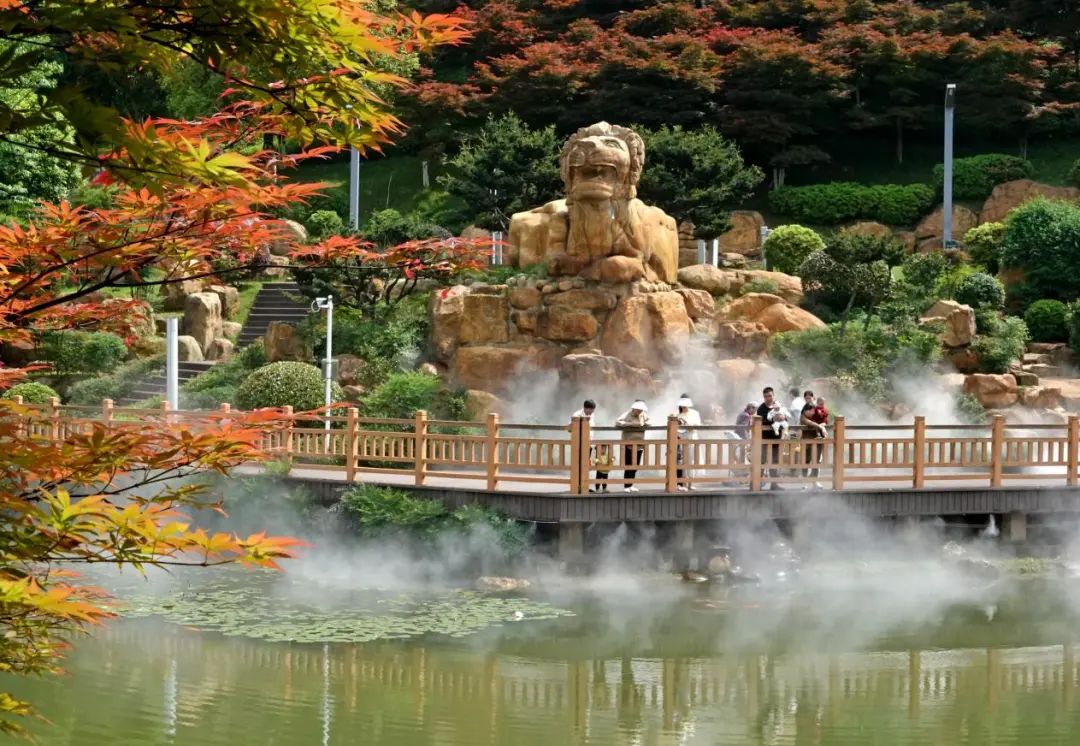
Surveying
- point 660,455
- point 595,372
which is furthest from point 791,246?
point 660,455

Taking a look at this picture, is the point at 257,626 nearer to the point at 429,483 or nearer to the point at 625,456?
the point at 429,483

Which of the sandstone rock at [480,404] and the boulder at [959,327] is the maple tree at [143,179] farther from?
the boulder at [959,327]

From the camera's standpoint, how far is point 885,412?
21.6m

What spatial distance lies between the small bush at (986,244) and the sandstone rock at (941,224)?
3.48 meters

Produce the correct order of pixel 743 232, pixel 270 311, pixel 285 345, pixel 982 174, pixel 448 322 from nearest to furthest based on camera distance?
pixel 448 322, pixel 285 345, pixel 270 311, pixel 743 232, pixel 982 174

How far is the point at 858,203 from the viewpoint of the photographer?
33.8 m

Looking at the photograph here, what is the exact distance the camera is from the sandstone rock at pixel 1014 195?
3234 cm

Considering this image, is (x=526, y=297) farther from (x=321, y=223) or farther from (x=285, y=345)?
(x=321, y=223)

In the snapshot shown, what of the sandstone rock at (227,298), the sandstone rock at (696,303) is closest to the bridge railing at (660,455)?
the sandstone rock at (696,303)

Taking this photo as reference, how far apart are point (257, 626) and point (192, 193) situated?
30.2 feet

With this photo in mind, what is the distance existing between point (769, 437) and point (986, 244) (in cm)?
1355

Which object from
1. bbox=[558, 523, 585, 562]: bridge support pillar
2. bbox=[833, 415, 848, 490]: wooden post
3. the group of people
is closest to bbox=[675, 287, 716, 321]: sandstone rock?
the group of people

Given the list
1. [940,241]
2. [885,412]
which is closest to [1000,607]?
[885,412]

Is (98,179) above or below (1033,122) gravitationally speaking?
below
